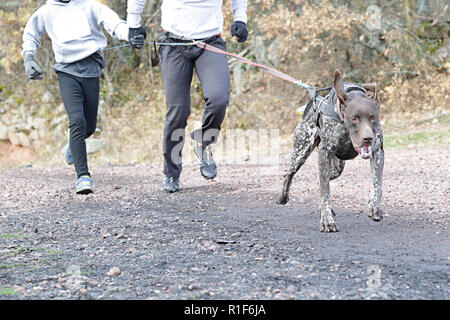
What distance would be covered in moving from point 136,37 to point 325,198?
275 centimetres

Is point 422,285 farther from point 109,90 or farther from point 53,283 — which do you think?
point 109,90

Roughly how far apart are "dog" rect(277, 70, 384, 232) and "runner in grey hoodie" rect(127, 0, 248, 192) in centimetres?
133

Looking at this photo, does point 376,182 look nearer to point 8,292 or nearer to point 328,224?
point 328,224

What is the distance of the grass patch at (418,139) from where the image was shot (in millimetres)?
9922

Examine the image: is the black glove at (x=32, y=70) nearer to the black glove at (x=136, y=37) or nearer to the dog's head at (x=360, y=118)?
the black glove at (x=136, y=37)

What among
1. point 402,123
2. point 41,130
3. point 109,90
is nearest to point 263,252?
point 402,123

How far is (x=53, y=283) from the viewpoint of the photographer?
3.00 meters

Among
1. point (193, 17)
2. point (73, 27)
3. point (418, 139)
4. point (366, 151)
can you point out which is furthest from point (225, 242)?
point (418, 139)

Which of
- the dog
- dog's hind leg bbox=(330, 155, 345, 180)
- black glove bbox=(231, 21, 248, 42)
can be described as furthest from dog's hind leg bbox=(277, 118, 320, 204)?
black glove bbox=(231, 21, 248, 42)

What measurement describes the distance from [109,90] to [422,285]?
14403mm

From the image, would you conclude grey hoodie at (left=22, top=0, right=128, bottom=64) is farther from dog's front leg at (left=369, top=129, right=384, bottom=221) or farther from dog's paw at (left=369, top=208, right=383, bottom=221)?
dog's paw at (left=369, top=208, right=383, bottom=221)

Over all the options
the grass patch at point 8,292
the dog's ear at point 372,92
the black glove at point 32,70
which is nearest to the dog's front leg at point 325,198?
the dog's ear at point 372,92

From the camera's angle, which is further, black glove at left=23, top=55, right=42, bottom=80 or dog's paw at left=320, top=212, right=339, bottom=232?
black glove at left=23, top=55, right=42, bottom=80

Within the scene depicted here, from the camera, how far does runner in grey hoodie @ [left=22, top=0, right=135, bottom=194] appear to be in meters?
5.99
